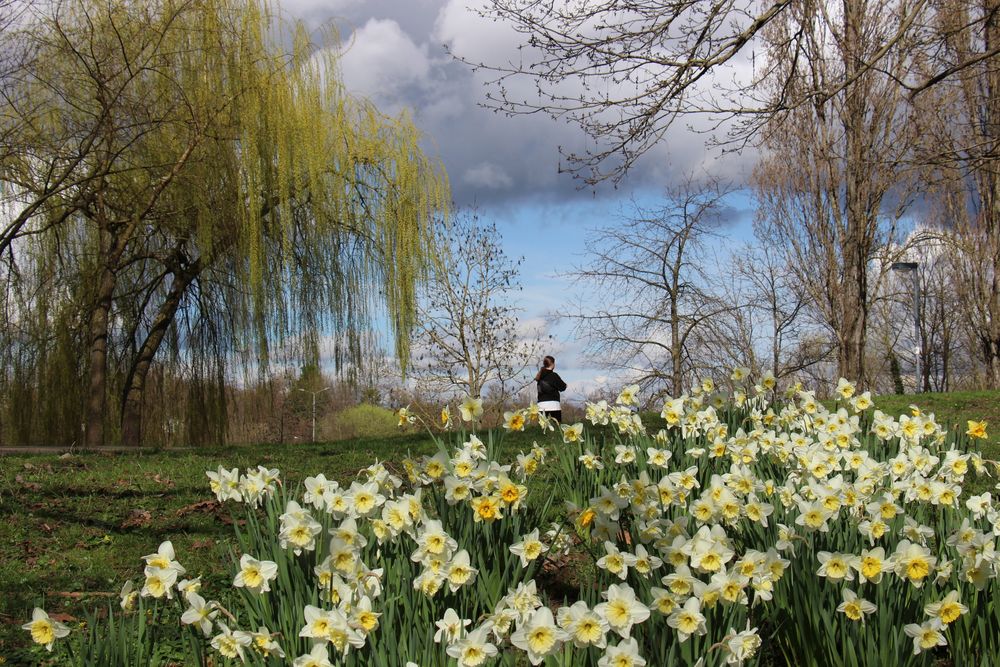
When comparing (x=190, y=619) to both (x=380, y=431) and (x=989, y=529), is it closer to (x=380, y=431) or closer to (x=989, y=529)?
(x=989, y=529)

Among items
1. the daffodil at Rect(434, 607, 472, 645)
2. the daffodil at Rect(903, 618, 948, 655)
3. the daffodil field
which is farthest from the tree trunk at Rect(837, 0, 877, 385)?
the daffodil at Rect(434, 607, 472, 645)

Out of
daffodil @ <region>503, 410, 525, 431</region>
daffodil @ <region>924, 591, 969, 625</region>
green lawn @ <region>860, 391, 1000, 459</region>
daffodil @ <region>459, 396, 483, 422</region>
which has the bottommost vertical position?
green lawn @ <region>860, 391, 1000, 459</region>

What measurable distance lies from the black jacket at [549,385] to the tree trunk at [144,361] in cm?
472

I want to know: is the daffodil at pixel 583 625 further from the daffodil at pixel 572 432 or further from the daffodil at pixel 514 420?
the daffodil at pixel 572 432

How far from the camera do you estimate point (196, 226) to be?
9.95 metres

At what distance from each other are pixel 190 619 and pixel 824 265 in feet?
42.2

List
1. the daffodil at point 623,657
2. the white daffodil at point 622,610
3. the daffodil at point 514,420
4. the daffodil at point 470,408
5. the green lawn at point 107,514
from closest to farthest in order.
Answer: the daffodil at point 623,657
the white daffodil at point 622,610
the daffodil at point 470,408
the daffodil at point 514,420
the green lawn at point 107,514

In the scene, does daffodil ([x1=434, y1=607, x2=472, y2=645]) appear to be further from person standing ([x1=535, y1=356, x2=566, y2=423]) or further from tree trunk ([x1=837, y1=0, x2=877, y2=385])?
tree trunk ([x1=837, y1=0, x2=877, y2=385])

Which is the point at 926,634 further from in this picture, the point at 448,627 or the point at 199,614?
the point at 199,614

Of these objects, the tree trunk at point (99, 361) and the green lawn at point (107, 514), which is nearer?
the green lawn at point (107, 514)

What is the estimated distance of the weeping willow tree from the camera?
364 inches

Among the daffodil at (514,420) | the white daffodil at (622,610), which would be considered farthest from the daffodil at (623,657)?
the daffodil at (514,420)

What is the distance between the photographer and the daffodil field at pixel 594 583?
1.81 meters

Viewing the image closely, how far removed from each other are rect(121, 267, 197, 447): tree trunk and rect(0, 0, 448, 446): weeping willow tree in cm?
3
